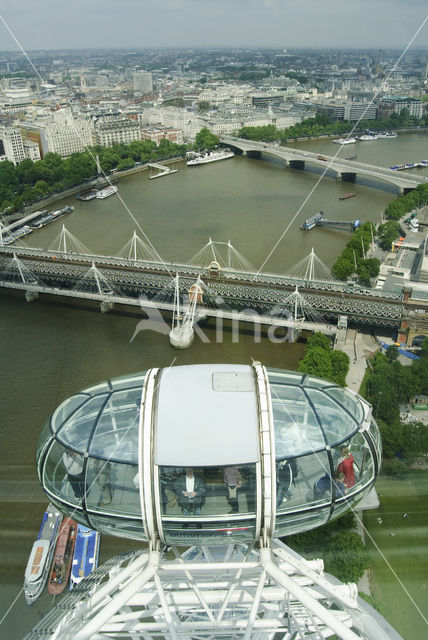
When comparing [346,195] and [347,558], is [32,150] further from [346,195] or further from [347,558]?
[347,558]

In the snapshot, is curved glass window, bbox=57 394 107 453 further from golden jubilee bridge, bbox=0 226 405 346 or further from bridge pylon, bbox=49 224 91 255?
bridge pylon, bbox=49 224 91 255

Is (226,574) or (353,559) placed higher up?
(226,574)

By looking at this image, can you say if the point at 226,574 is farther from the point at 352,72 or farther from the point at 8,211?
the point at 352,72

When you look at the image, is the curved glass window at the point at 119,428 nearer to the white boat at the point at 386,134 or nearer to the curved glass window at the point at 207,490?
the curved glass window at the point at 207,490

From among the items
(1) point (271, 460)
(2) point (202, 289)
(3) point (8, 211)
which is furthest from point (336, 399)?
(3) point (8, 211)

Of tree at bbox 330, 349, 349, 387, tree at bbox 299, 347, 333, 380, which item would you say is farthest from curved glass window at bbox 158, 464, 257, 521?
tree at bbox 330, 349, 349, 387

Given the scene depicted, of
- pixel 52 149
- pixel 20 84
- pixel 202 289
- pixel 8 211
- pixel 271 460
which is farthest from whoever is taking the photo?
pixel 20 84

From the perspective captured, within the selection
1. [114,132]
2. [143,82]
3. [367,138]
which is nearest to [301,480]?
[114,132]
